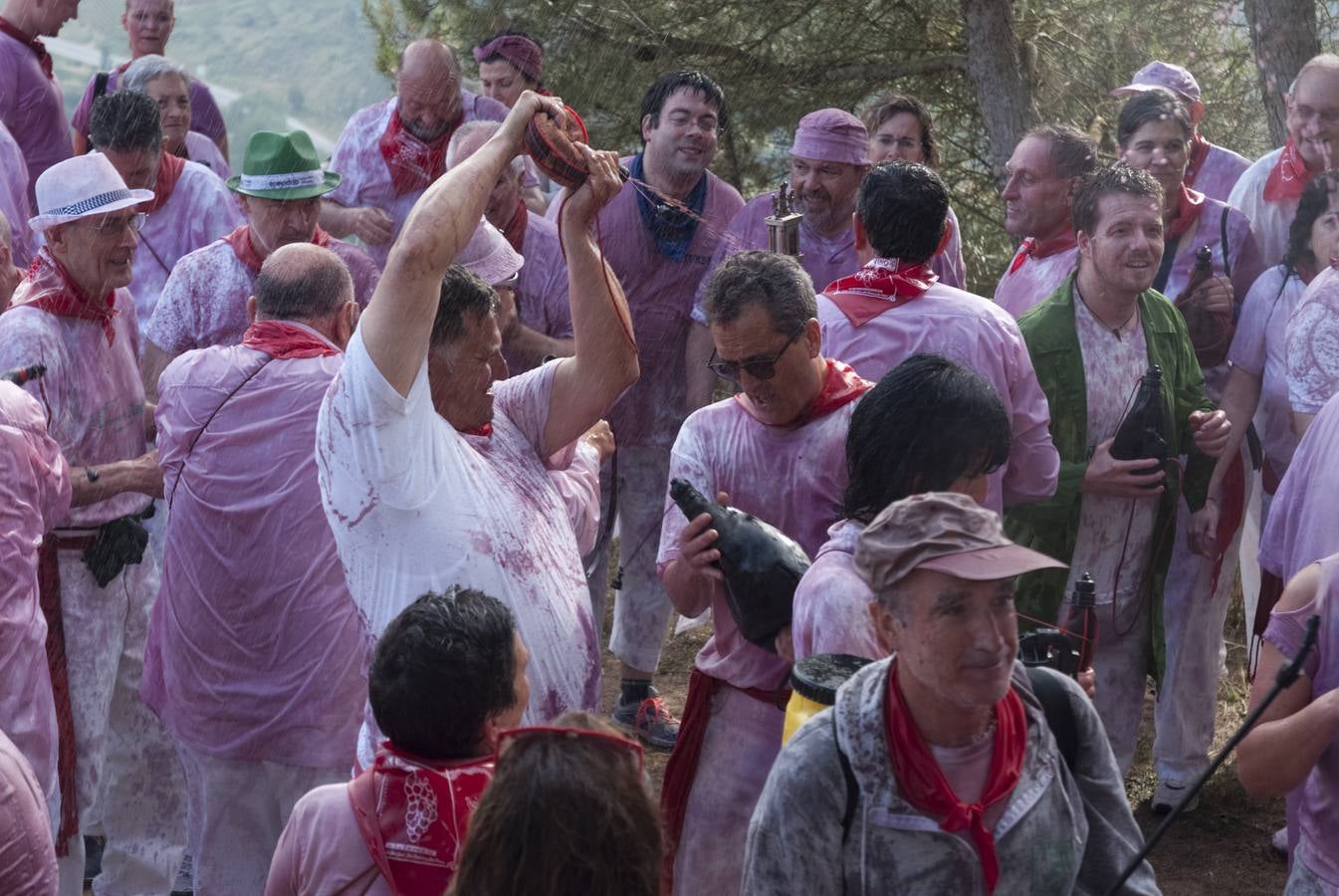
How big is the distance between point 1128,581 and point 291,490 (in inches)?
97.8

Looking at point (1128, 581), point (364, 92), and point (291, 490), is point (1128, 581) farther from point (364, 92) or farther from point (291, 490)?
point (364, 92)

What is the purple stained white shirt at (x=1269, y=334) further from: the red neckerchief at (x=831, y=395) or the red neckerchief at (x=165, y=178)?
the red neckerchief at (x=165, y=178)

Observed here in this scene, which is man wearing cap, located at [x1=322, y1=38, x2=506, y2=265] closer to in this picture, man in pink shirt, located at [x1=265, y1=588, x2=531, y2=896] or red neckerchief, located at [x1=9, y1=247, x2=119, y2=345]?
red neckerchief, located at [x1=9, y1=247, x2=119, y2=345]

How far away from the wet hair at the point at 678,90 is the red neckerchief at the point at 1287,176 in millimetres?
2038

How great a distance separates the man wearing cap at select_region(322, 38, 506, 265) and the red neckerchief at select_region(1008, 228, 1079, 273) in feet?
7.16

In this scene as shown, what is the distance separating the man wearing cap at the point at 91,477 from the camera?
4.53m

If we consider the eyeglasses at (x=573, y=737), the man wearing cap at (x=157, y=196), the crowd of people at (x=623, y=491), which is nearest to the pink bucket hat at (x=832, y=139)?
the crowd of people at (x=623, y=491)

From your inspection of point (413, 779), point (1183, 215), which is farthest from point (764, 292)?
point (1183, 215)

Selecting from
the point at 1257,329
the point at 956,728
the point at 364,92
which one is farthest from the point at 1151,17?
the point at 364,92

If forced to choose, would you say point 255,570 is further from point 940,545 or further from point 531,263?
Result: point 940,545

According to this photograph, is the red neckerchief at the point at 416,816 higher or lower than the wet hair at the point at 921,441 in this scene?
lower

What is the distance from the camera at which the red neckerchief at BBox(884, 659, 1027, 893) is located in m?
2.35

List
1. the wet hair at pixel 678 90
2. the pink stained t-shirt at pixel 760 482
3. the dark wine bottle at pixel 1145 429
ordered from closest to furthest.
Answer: the pink stained t-shirt at pixel 760 482, the dark wine bottle at pixel 1145 429, the wet hair at pixel 678 90

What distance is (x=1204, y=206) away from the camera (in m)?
5.70
